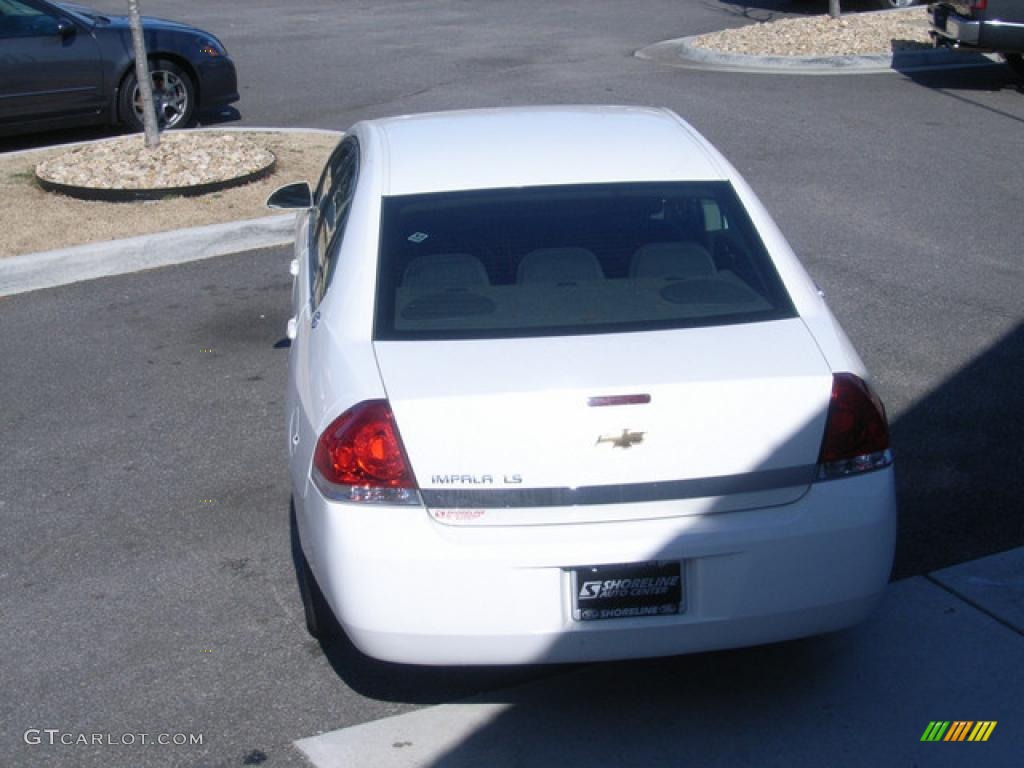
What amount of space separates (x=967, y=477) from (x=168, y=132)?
26.9ft

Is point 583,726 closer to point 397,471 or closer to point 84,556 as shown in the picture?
point 397,471

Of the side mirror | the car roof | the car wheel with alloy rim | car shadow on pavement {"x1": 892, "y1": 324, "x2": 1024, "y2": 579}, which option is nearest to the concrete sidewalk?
car shadow on pavement {"x1": 892, "y1": 324, "x2": 1024, "y2": 579}

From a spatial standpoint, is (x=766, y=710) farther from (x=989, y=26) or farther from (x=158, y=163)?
(x=989, y=26)

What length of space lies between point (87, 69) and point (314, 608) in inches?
363

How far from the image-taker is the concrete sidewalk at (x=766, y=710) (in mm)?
3861

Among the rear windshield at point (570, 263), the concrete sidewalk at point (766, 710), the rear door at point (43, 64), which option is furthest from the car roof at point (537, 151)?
the rear door at point (43, 64)

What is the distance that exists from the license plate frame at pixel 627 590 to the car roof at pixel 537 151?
157 cm

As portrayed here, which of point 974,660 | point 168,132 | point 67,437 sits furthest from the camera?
point 168,132

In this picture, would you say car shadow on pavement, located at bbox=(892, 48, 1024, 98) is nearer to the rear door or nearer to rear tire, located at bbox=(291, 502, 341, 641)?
the rear door

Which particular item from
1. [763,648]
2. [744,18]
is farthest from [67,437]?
[744,18]

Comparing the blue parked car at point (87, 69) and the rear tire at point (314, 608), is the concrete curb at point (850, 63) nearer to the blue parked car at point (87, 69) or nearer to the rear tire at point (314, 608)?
the blue parked car at point (87, 69)

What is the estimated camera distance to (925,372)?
266 inches

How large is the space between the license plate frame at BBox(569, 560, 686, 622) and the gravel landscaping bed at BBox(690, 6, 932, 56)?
1362 centimetres

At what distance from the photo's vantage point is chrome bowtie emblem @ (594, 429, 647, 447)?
360 centimetres
